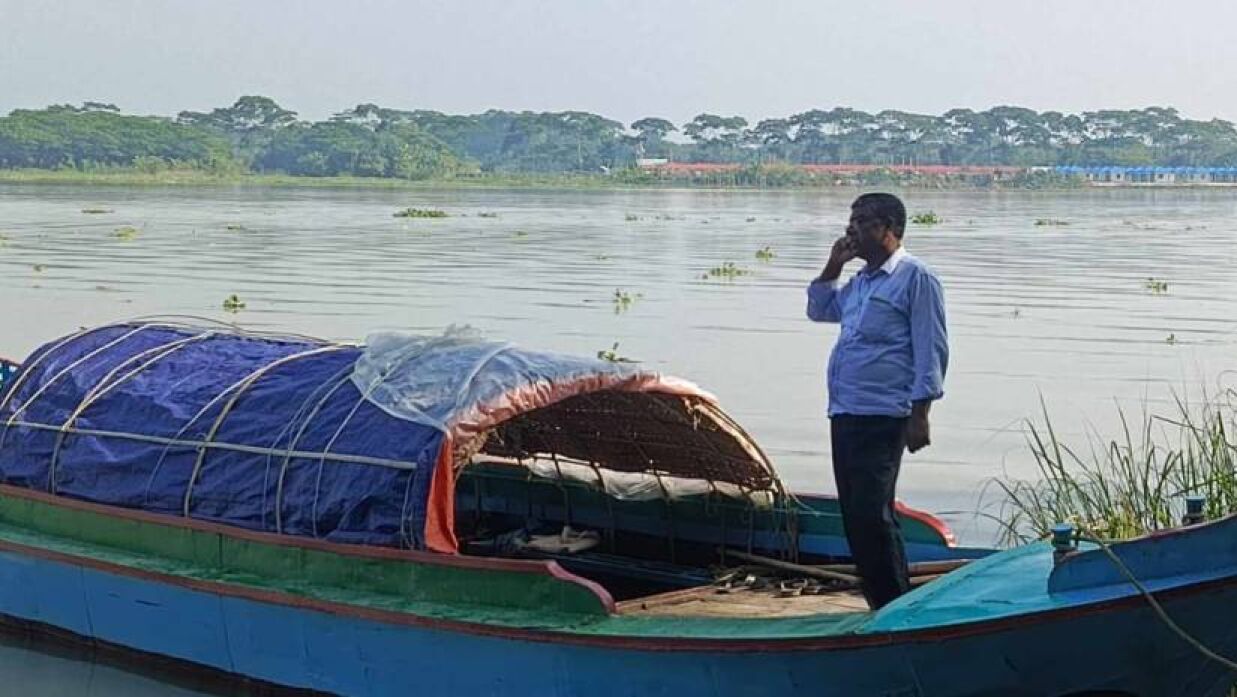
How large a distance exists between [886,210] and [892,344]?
0.52m

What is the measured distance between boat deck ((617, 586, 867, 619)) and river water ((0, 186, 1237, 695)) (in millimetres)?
3618

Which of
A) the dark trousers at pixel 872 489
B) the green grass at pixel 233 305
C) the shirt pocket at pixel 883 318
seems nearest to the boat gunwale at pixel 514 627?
the dark trousers at pixel 872 489

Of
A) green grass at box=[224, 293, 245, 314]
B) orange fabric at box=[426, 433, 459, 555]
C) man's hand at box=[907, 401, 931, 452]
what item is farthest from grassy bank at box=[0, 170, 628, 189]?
man's hand at box=[907, 401, 931, 452]

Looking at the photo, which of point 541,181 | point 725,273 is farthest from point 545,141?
point 725,273

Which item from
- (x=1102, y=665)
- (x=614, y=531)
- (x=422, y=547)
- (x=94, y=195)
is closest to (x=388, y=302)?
(x=614, y=531)

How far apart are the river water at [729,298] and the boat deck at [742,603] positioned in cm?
362

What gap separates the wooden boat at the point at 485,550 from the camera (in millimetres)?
6004

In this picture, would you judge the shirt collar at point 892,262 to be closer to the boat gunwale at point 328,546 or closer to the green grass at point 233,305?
the boat gunwale at point 328,546

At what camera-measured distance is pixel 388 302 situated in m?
25.1

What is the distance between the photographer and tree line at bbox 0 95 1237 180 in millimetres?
127312

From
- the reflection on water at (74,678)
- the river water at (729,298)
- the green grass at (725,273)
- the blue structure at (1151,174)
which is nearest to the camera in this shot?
the reflection on water at (74,678)

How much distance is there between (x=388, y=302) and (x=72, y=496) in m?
16.3

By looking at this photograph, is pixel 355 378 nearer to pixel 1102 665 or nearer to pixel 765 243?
pixel 1102 665

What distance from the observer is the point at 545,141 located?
156 metres
